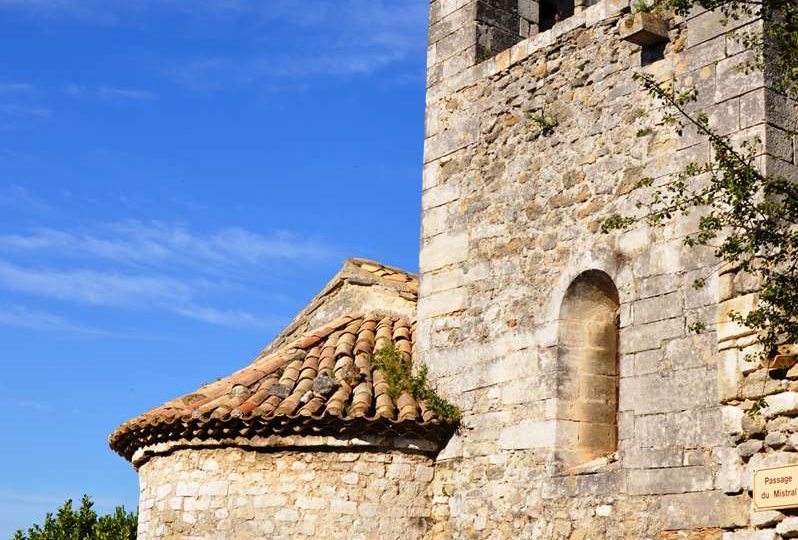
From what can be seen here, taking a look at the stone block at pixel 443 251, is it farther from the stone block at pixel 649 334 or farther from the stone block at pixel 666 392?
the stone block at pixel 666 392

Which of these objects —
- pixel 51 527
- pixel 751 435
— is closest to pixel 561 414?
pixel 751 435

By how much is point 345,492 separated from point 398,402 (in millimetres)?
986

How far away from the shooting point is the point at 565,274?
1010cm

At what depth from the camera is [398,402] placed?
1102cm

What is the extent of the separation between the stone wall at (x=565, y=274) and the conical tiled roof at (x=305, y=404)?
0.53 metres

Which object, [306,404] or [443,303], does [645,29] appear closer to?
[443,303]

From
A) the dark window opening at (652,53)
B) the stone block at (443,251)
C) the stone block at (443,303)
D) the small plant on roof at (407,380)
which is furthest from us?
the stone block at (443,251)

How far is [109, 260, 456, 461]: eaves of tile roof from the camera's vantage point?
10594mm

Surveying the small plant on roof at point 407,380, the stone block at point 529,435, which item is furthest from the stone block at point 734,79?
the small plant on roof at point 407,380

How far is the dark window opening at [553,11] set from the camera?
41.2 ft

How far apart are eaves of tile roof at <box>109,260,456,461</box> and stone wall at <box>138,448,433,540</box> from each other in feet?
0.73

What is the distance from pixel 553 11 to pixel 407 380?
420 cm

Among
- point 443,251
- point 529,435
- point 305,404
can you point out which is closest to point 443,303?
point 443,251

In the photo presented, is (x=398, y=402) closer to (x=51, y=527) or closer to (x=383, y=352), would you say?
(x=383, y=352)
